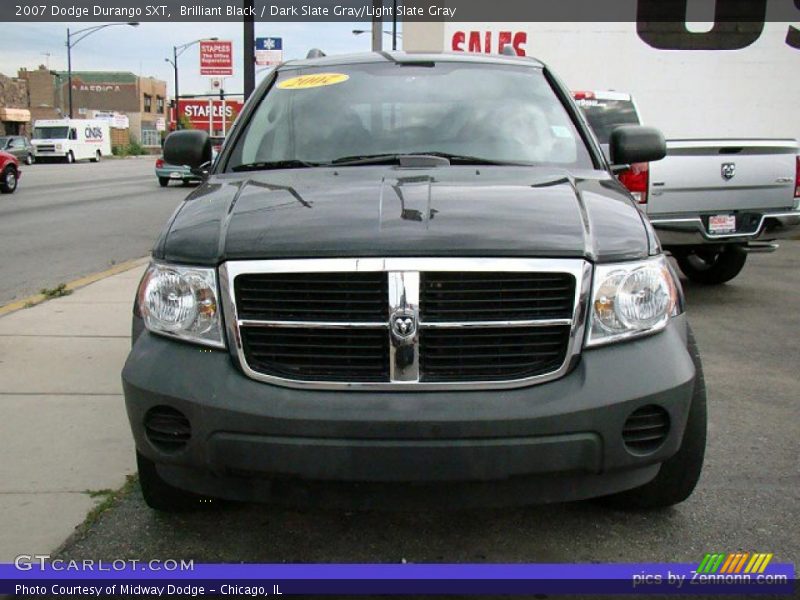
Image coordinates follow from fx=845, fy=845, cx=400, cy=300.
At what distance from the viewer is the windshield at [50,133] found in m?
53.0

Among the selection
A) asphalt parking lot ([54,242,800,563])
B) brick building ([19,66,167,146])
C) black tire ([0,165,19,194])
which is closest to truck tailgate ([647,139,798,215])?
asphalt parking lot ([54,242,800,563])

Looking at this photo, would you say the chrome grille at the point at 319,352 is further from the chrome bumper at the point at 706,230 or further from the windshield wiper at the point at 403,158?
the chrome bumper at the point at 706,230

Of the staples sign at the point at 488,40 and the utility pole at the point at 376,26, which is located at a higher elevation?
the utility pole at the point at 376,26

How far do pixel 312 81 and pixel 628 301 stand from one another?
2.29 metres

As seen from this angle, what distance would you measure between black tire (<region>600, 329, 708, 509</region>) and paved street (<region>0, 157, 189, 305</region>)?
21.2 feet

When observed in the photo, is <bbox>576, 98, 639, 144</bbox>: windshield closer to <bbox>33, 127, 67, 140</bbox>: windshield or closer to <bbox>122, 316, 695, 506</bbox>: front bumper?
<bbox>122, 316, 695, 506</bbox>: front bumper

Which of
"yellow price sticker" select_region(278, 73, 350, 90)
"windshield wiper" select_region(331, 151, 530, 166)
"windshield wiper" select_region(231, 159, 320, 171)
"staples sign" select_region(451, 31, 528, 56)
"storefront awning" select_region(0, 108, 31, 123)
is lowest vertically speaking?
"windshield wiper" select_region(231, 159, 320, 171)

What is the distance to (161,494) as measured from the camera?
3.17 metres

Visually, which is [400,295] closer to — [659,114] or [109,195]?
[659,114]

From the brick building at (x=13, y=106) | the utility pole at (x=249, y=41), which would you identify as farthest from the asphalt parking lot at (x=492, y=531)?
the brick building at (x=13, y=106)

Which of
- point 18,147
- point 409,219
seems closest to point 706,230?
point 409,219

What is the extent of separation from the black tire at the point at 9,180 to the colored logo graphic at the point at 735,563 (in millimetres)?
23360

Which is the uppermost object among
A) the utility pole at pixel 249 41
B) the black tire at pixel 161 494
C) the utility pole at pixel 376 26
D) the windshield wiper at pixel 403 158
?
the utility pole at pixel 376 26

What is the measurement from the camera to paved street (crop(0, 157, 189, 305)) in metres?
9.73
